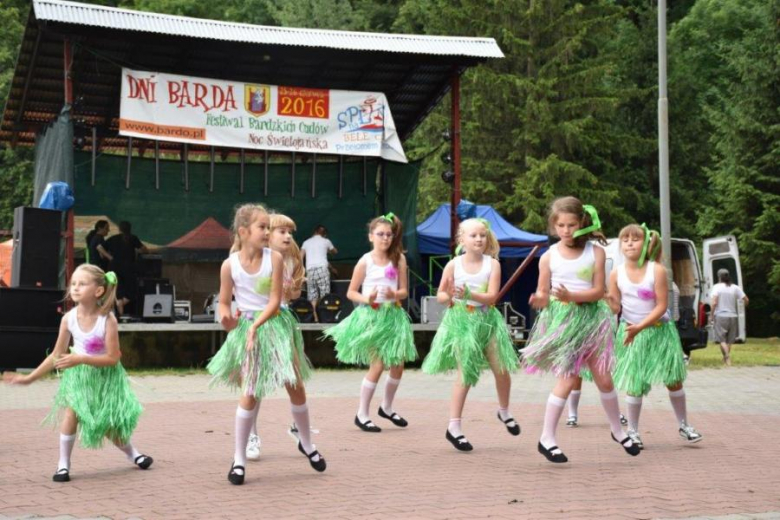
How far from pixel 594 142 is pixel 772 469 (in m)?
32.2

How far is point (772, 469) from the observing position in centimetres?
744

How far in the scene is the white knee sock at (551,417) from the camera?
746 cm

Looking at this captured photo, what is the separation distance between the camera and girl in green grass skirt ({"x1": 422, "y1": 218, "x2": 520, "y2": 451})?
8195 mm

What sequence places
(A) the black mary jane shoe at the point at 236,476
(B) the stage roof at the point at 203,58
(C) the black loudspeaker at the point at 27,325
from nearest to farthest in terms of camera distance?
(A) the black mary jane shoe at the point at 236,476 < (C) the black loudspeaker at the point at 27,325 < (B) the stage roof at the point at 203,58

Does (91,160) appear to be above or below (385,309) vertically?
above

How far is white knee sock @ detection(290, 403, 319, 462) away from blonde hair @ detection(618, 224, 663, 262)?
2.76 m

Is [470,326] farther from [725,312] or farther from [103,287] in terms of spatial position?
[725,312]

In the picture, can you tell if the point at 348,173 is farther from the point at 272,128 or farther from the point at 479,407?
the point at 479,407

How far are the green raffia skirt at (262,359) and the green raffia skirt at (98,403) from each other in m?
0.64

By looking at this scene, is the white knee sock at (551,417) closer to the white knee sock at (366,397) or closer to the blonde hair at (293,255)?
the blonde hair at (293,255)

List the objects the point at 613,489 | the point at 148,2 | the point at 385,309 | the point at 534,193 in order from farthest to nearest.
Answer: the point at 148,2 < the point at 534,193 < the point at 385,309 < the point at 613,489

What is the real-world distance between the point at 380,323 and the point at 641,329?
2150mm

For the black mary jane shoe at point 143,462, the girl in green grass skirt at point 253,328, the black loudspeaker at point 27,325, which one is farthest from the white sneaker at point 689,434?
the black loudspeaker at point 27,325

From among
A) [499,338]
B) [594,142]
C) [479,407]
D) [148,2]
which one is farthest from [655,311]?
[148,2]
